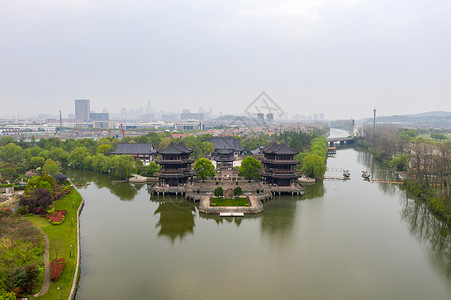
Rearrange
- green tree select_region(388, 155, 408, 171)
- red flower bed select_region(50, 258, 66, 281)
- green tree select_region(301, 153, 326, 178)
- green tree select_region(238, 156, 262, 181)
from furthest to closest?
green tree select_region(388, 155, 408, 171), green tree select_region(301, 153, 326, 178), green tree select_region(238, 156, 262, 181), red flower bed select_region(50, 258, 66, 281)

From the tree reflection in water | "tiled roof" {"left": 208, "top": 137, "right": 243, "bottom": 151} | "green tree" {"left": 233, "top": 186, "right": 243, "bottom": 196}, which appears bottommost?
the tree reflection in water

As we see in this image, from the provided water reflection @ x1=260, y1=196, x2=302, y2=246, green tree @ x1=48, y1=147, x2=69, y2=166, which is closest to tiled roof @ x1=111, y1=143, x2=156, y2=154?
green tree @ x1=48, y1=147, x2=69, y2=166

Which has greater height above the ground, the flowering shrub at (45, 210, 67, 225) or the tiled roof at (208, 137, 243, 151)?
the tiled roof at (208, 137, 243, 151)

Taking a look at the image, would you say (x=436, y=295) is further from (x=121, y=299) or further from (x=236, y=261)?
(x=121, y=299)

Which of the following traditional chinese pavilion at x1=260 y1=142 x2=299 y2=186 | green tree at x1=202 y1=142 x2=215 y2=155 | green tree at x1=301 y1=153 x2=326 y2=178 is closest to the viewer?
traditional chinese pavilion at x1=260 y1=142 x2=299 y2=186

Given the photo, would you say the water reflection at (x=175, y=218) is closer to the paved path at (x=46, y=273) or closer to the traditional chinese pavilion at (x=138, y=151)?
the paved path at (x=46, y=273)

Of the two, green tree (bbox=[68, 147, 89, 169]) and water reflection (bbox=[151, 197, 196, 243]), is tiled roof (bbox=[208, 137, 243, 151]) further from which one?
water reflection (bbox=[151, 197, 196, 243])

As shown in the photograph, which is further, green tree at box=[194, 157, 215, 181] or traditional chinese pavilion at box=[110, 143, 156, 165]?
traditional chinese pavilion at box=[110, 143, 156, 165]

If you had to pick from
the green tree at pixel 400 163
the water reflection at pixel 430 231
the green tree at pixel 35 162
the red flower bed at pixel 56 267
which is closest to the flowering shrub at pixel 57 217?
the red flower bed at pixel 56 267
